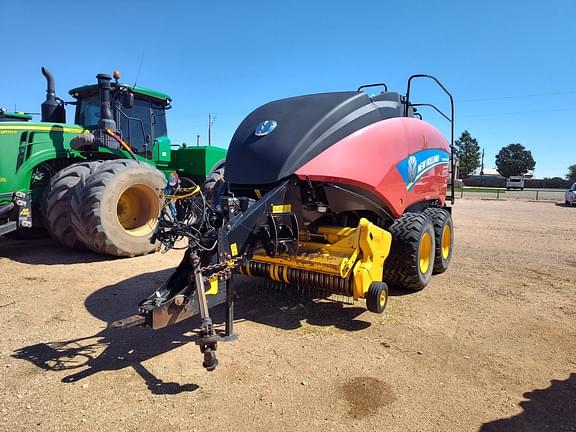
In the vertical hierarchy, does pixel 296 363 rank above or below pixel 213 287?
below

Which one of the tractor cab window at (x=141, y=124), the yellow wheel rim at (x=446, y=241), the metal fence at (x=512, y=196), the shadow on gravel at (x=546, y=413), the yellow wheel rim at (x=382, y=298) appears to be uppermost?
the tractor cab window at (x=141, y=124)

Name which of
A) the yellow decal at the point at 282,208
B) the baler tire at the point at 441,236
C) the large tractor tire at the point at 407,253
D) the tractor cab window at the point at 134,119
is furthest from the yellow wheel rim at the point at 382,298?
the tractor cab window at the point at 134,119

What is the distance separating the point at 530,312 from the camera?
4793 mm

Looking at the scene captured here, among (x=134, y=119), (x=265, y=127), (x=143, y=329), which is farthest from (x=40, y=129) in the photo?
(x=143, y=329)

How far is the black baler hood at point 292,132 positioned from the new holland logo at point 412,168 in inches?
26.7

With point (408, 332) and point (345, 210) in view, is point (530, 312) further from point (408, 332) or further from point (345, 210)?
point (345, 210)

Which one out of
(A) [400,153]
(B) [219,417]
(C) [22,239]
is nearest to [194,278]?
(B) [219,417]

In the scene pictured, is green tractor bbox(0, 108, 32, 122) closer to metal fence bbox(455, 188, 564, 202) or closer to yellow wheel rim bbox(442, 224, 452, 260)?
yellow wheel rim bbox(442, 224, 452, 260)

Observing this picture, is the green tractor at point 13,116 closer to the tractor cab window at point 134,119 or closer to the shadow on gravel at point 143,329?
the tractor cab window at point 134,119

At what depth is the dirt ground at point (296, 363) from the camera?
273 cm

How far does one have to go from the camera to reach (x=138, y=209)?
292 inches

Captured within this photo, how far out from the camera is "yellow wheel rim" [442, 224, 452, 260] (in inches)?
258

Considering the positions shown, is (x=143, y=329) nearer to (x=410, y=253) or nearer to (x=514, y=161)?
(x=410, y=253)

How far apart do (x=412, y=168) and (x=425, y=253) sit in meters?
1.09
